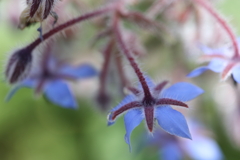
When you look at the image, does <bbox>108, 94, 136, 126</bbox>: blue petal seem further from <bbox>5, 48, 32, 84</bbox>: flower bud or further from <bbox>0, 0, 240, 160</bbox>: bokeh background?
<bbox>0, 0, 240, 160</bbox>: bokeh background

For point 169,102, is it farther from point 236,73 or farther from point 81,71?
point 81,71

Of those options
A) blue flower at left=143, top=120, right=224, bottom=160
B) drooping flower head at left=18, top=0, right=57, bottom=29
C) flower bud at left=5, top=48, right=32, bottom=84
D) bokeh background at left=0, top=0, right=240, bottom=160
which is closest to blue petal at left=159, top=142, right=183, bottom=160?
blue flower at left=143, top=120, right=224, bottom=160

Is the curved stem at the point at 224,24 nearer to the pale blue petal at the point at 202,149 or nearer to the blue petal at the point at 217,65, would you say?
the blue petal at the point at 217,65

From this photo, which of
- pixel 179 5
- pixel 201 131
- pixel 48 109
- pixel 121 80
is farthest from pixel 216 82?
pixel 48 109

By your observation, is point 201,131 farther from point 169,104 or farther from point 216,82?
point 169,104

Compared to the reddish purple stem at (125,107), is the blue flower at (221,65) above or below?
below

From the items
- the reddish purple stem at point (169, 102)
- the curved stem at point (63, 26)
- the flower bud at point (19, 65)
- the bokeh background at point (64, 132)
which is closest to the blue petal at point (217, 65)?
the reddish purple stem at point (169, 102)

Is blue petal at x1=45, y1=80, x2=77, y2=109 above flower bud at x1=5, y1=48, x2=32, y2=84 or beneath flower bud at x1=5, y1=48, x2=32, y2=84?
beneath
